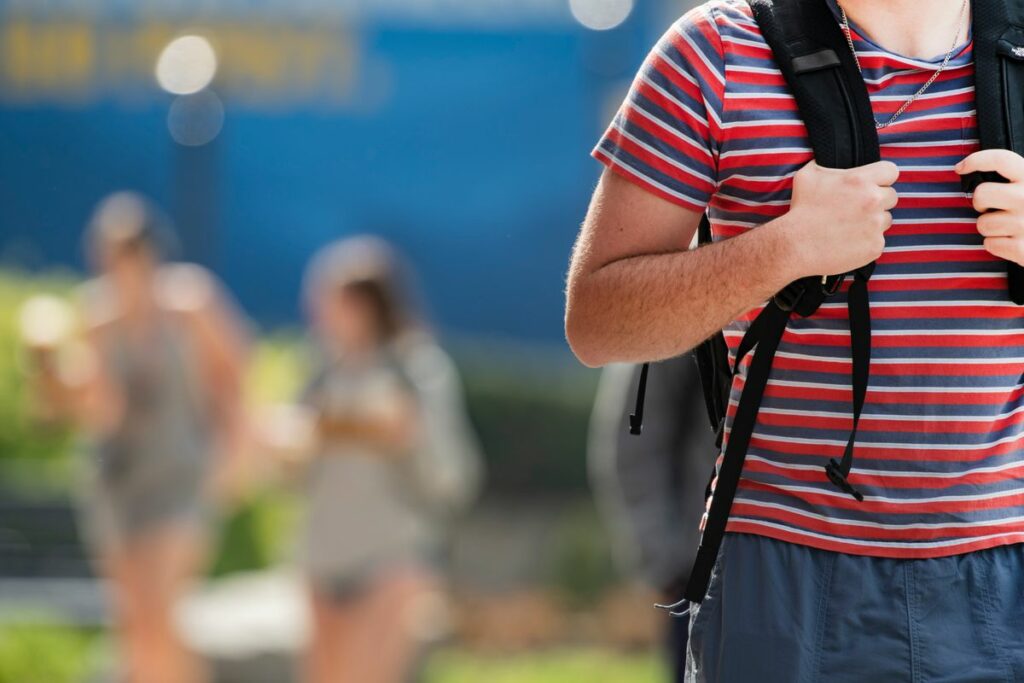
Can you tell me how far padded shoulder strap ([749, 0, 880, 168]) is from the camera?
7.77 ft

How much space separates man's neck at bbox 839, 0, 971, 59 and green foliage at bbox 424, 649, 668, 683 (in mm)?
5793

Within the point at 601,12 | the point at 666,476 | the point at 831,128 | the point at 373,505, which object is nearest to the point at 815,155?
the point at 831,128

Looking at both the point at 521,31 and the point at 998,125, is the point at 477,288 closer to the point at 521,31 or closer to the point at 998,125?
the point at 521,31

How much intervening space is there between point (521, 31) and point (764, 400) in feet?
39.0

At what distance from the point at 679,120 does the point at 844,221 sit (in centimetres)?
29

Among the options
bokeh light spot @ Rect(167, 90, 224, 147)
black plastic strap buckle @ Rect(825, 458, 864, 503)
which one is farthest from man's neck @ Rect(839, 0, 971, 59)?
bokeh light spot @ Rect(167, 90, 224, 147)

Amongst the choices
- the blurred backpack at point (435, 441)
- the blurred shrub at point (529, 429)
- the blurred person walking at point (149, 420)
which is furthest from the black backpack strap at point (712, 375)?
the blurred shrub at point (529, 429)

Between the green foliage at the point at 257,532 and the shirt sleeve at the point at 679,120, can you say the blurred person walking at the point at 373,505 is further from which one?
the shirt sleeve at the point at 679,120

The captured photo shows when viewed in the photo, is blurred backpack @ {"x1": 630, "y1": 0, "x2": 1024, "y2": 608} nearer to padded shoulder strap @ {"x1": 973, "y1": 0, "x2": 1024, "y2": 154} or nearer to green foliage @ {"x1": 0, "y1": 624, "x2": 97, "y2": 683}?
padded shoulder strap @ {"x1": 973, "y1": 0, "x2": 1024, "y2": 154}

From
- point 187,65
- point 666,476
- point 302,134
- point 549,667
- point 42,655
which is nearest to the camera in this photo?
point 666,476

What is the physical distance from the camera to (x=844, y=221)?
2303 millimetres

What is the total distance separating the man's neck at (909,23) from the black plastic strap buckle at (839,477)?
0.64 m

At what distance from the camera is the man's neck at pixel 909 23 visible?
8.19ft

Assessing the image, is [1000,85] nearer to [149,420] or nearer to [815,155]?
[815,155]
